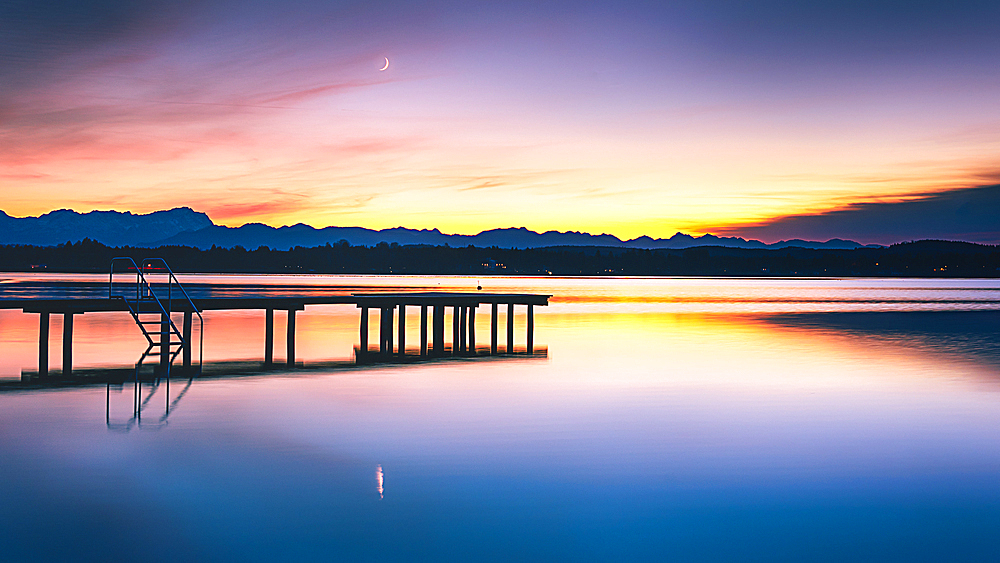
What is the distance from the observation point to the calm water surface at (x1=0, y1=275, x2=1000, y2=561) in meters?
7.23

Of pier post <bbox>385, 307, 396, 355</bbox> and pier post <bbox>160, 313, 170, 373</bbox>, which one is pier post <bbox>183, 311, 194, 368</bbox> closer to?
pier post <bbox>160, 313, 170, 373</bbox>

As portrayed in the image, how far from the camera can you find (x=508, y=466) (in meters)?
10.1

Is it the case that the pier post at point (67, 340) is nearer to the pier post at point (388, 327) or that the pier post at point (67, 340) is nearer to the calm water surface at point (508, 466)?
the calm water surface at point (508, 466)

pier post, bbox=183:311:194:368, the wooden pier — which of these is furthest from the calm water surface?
pier post, bbox=183:311:194:368

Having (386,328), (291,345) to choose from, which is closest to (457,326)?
(386,328)

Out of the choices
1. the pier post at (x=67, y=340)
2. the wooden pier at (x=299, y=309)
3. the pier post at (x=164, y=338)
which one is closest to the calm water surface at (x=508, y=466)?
the pier post at (x=67, y=340)

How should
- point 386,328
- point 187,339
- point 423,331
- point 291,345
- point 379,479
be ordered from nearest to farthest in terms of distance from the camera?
point 379,479 < point 187,339 < point 291,345 < point 386,328 < point 423,331

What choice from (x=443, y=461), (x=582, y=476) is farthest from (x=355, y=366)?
(x=582, y=476)

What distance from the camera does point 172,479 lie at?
9.08 m

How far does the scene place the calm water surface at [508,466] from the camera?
23.7 ft

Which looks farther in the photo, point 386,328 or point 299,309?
point 386,328

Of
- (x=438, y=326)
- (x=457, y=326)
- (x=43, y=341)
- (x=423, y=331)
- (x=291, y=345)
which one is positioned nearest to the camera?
(x=43, y=341)

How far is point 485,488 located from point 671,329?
29350mm

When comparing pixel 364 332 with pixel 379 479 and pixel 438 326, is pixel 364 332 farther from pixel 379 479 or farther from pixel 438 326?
pixel 379 479
